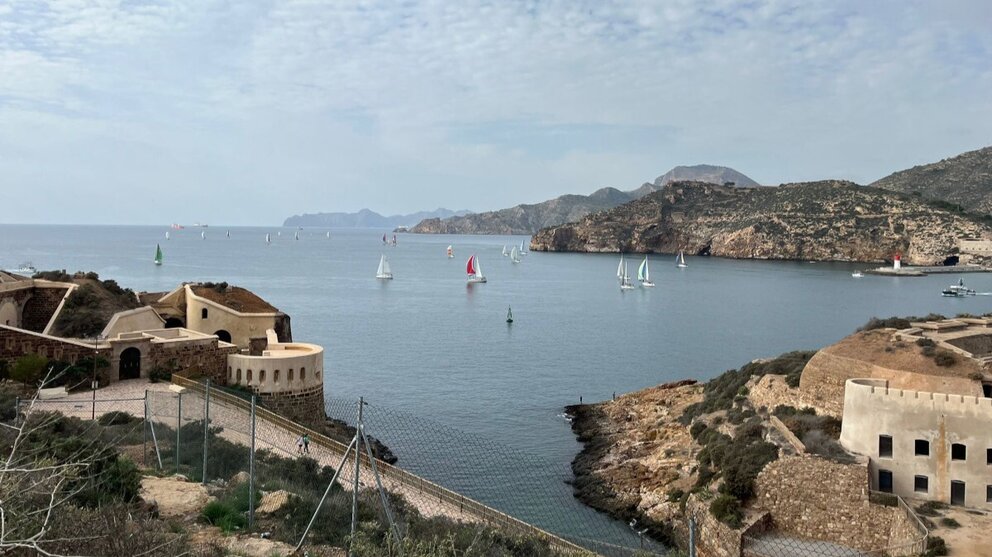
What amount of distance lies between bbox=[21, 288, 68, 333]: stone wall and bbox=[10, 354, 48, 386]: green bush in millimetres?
10659

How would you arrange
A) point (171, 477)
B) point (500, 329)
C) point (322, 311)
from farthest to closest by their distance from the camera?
point (322, 311) < point (500, 329) < point (171, 477)

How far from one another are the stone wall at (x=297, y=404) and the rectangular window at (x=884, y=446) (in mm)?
16340

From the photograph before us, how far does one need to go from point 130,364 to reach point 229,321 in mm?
8183

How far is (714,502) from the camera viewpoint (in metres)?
19.0

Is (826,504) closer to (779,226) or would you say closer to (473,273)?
(473,273)

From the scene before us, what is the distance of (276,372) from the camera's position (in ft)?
79.1

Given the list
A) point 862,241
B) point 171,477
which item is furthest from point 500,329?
point 862,241

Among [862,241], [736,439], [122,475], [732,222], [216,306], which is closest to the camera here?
[122,475]

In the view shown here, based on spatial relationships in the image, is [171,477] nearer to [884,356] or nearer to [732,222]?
[884,356]

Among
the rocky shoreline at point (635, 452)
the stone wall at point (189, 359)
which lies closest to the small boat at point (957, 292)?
the rocky shoreline at point (635, 452)

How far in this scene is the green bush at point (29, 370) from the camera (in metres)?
22.1

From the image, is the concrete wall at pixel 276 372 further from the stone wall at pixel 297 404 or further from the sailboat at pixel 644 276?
the sailboat at pixel 644 276

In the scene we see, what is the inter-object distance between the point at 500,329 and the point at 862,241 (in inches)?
3948

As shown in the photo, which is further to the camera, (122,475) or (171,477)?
(171,477)
